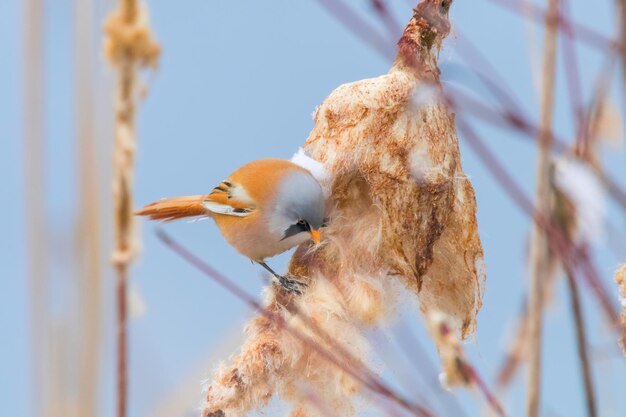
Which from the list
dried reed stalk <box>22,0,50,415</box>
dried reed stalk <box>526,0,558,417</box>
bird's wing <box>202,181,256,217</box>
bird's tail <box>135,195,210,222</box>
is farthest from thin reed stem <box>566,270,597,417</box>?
bird's tail <box>135,195,210,222</box>

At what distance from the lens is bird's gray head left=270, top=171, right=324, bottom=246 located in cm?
241

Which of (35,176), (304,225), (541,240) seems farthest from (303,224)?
(541,240)

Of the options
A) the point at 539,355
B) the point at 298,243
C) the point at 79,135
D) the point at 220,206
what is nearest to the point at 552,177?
the point at 539,355

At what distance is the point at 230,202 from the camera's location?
9.19 ft

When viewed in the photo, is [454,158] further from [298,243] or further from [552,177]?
[552,177]

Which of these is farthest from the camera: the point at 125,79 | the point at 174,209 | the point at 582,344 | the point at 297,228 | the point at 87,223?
the point at 174,209

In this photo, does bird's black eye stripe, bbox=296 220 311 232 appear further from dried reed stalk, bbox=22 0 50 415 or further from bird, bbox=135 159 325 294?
dried reed stalk, bbox=22 0 50 415

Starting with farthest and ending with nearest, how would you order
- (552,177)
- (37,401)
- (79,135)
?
(79,135) → (37,401) → (552,177)

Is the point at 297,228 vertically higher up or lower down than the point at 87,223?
higher up

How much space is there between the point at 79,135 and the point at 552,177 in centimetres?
71

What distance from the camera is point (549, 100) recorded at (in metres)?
0.97

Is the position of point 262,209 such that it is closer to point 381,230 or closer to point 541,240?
point 381,230

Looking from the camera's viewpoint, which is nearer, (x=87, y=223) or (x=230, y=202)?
(x=87, y=223)

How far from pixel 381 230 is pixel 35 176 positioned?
123 cm
